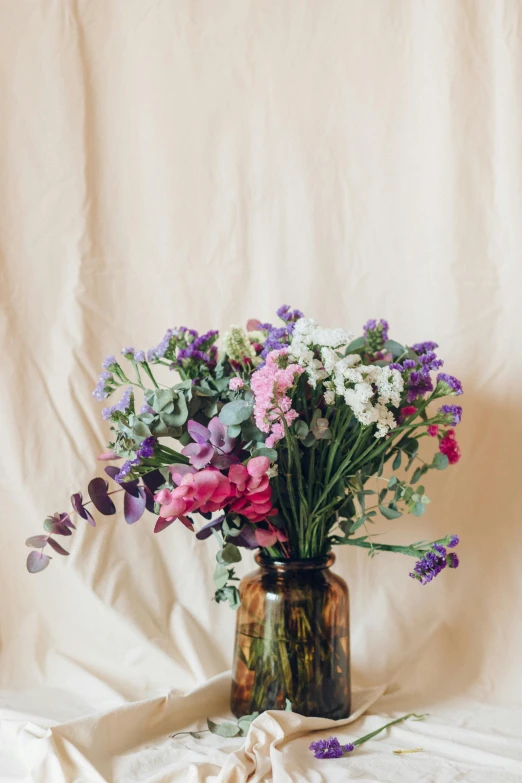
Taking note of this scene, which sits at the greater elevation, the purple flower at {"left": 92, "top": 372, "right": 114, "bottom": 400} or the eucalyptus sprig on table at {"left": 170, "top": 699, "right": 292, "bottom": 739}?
the purple flower at {"left": 92, "top": 372, "right": 114, "bottom": 400}

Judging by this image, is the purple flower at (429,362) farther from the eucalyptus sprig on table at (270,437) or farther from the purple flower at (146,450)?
the purple flower at (146,450)

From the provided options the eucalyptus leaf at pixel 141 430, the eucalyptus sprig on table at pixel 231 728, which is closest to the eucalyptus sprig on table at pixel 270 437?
the eucalyptus leaf at pixel 141 430

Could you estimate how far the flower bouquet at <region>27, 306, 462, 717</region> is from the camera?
3.16 feet

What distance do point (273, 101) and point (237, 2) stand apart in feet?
0.58

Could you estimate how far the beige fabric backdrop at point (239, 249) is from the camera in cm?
131

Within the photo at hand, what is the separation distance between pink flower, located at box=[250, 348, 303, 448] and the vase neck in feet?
0.71

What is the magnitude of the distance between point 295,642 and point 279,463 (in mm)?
242

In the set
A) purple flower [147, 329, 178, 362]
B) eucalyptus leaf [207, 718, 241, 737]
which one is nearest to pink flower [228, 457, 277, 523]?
purple flower [147, 329, 178, 362]

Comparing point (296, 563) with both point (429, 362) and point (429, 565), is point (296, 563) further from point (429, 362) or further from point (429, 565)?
point (429, 362)

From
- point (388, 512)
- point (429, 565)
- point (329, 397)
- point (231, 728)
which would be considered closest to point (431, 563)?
point (429, 565)

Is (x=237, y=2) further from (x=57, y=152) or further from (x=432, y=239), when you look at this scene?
(x=432, y=239)

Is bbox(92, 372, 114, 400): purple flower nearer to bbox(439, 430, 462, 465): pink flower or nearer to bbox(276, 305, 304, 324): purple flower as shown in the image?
bbox(276, 305, 304, 324): purple flower

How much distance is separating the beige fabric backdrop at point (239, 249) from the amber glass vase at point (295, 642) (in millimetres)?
186

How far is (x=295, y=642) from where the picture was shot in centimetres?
107
